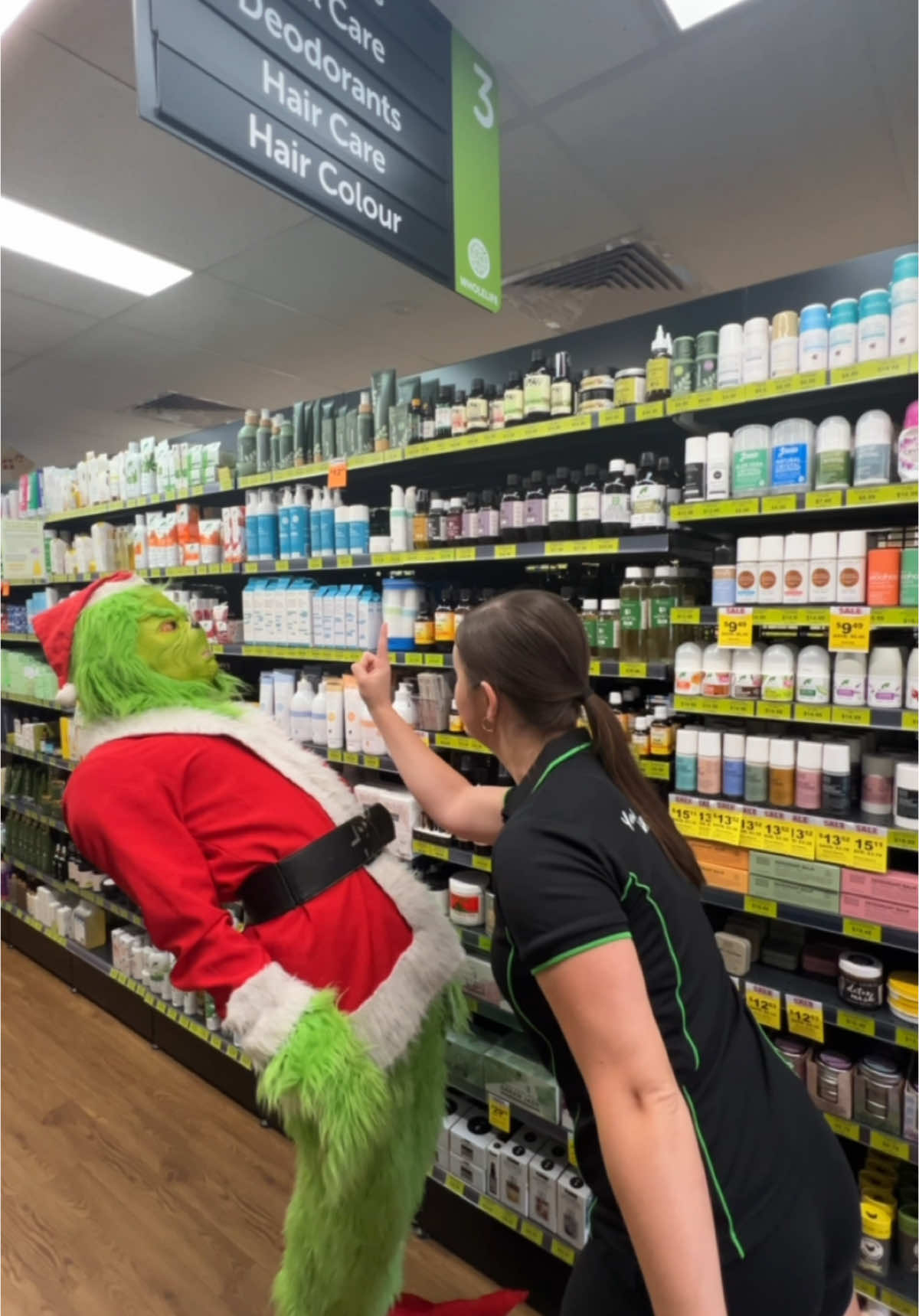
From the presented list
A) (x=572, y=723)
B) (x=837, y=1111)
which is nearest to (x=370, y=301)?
(x=572, y=723)

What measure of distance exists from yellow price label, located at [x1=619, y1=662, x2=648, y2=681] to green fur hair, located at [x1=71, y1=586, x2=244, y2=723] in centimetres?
104

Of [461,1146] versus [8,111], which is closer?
[461,1146]

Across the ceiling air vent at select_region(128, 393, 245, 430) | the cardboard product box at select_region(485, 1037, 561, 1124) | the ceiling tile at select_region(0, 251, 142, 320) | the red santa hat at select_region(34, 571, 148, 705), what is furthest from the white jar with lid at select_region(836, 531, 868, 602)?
the ceiling air vent at select_region(128, 393, 245, 430)

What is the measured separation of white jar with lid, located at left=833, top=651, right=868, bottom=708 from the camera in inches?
69.1

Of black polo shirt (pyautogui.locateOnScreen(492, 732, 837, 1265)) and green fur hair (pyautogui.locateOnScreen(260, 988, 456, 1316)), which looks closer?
black polo shirt (pyautogui.locateOnScreen(492, 732, 837, 1265))

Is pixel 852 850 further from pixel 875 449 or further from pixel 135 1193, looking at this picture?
pixel 135 1193

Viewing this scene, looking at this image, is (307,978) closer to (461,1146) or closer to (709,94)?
(461,1146)

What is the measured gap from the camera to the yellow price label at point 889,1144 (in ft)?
5.72

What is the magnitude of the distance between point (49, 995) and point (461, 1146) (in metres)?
2.68

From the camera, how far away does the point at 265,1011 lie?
133cm

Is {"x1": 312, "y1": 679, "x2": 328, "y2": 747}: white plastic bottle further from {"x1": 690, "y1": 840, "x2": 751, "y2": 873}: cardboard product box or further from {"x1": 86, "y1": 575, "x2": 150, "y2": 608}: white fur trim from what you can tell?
{"x1": 690, "y1": 840, "x2": 751, "y2": 873}: cardboard product box

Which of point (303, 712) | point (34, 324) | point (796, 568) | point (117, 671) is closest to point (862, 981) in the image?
point (796, 568)

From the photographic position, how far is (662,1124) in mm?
825

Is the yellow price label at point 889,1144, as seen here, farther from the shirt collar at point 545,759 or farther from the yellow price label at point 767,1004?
the shirt collar at point 545,759
